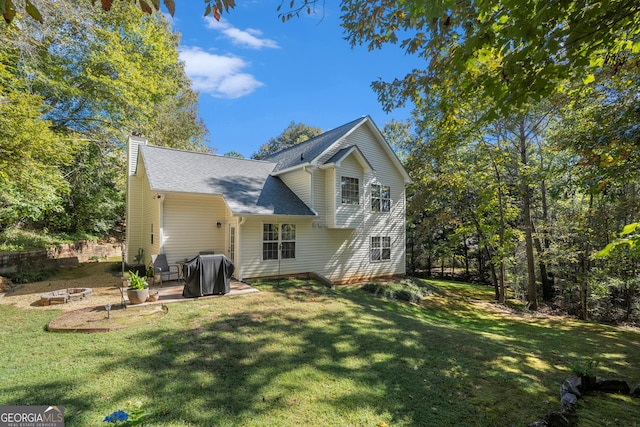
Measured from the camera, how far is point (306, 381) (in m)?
4.55

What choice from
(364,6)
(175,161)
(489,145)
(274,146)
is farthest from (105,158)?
(274,146)

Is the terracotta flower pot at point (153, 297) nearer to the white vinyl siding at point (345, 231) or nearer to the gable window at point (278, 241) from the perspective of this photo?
the white vinyl siding at point (345, 231)

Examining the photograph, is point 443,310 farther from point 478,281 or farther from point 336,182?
point 478,281

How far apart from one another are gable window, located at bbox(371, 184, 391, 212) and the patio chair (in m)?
9.41

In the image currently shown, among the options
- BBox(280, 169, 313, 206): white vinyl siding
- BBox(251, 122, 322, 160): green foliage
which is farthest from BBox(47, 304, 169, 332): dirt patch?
BBox(251, 122, 322, 160): green foliage

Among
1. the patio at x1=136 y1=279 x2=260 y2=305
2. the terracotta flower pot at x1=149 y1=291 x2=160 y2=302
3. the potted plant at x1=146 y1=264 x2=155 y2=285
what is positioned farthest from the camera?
the potted plant at x1=146 y1=264 x2=155 y2=285

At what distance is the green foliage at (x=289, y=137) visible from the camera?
133ft

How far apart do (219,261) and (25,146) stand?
7.12 m

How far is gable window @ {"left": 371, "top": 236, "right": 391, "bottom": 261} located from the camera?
15086 millimetres

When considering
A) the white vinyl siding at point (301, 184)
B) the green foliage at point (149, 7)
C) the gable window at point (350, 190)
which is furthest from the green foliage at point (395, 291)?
the green foliage at point (149, 7)

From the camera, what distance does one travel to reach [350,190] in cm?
1371

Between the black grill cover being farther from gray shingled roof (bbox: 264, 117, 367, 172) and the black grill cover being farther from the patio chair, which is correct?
gray shingled roof (bbox: 264, 117, 367, 172)

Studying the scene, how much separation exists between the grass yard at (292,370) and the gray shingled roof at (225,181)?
462 cm

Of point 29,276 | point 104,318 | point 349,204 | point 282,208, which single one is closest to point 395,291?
point 349,204
